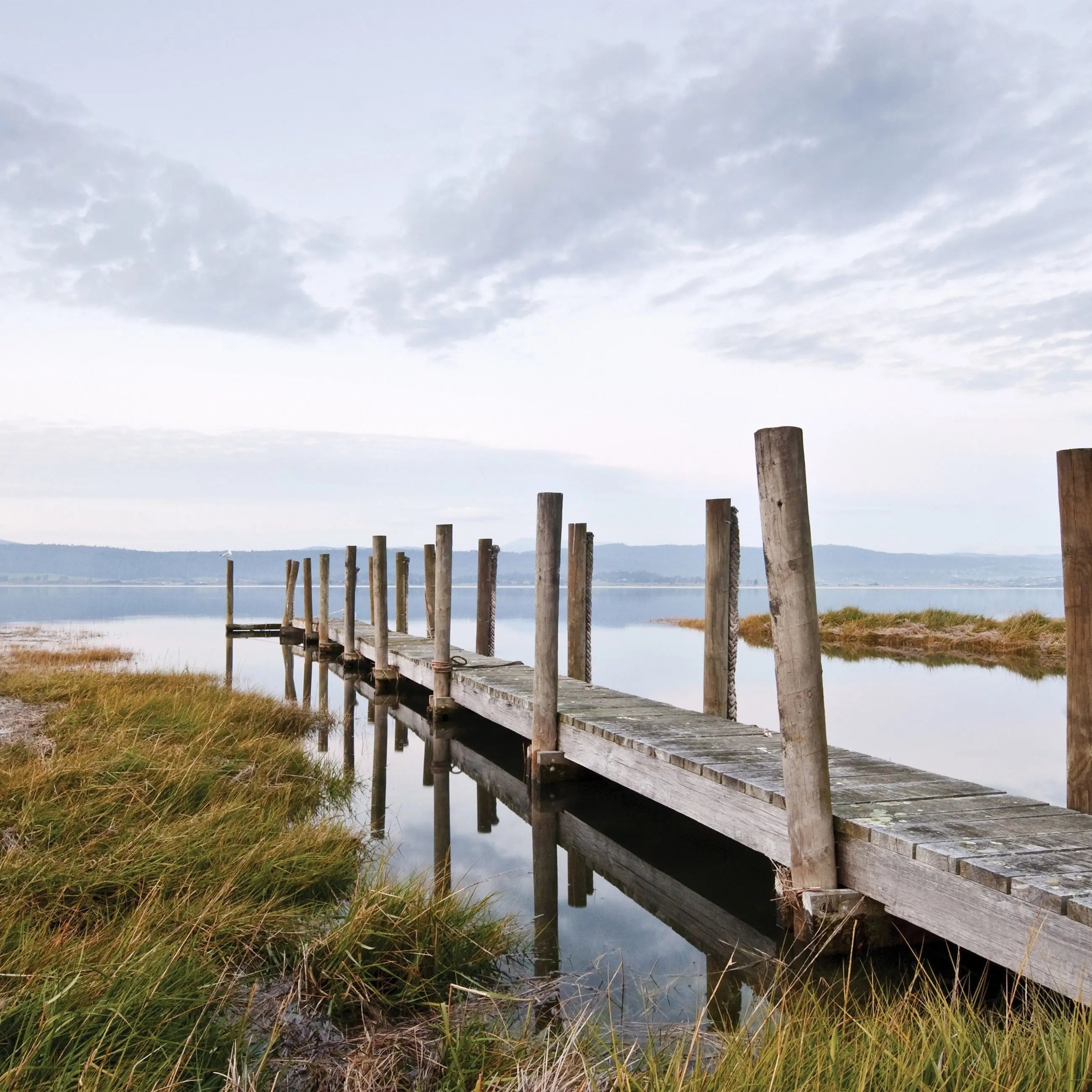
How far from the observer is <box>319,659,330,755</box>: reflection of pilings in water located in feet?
38.4

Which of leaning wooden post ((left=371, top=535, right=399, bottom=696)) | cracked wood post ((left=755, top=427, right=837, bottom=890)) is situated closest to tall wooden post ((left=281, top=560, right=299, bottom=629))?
leaning wooden post ((left=371, top=535, right=399, bottom=696))

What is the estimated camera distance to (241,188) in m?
15.9

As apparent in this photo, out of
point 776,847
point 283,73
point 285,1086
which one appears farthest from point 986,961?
point 283,73

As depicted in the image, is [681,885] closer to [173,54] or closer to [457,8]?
[457,8]

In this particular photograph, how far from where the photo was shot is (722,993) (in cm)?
473

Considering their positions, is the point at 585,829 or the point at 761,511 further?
the point at 585,829

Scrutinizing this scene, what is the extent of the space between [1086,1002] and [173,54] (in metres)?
16.7

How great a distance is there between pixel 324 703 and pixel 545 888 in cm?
969

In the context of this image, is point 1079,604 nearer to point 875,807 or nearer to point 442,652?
point 875,807

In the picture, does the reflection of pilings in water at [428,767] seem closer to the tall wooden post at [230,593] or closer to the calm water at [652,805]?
the calm water at [652,805]

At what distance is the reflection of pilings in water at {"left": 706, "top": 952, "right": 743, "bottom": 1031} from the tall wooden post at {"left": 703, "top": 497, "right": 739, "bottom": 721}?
138 inches

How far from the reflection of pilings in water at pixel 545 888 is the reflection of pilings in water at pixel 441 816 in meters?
0.64

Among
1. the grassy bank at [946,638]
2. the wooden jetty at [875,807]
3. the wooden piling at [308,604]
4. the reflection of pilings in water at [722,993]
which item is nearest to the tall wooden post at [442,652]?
the wooden jetty at [875,807]

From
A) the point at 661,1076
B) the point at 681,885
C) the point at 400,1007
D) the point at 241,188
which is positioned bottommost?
the point at 681,885
